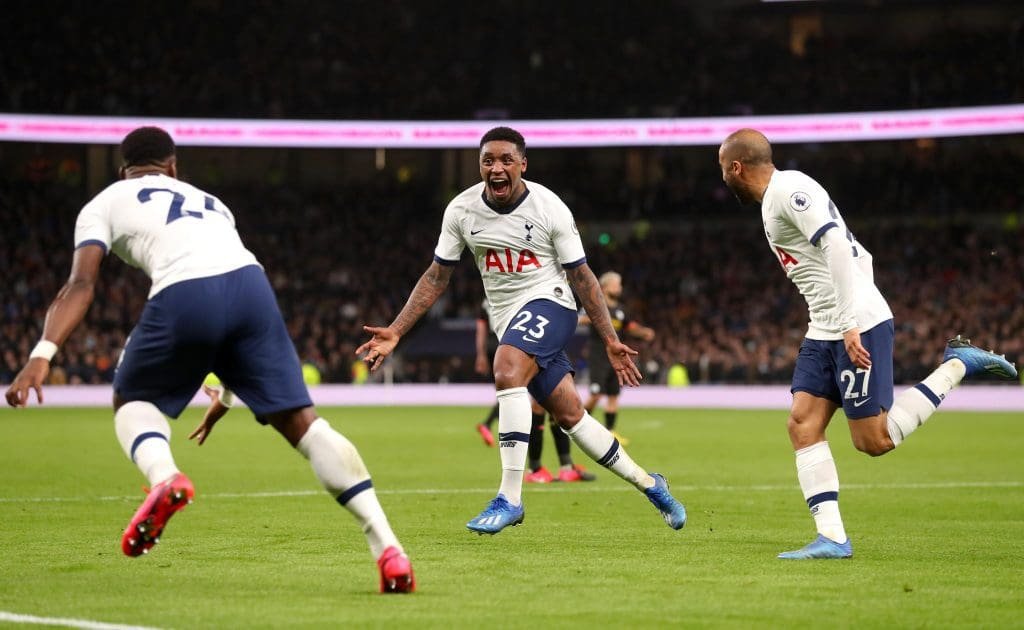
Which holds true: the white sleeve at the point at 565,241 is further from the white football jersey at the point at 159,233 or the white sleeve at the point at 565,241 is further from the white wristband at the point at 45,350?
the white wristband at the point at 45,350

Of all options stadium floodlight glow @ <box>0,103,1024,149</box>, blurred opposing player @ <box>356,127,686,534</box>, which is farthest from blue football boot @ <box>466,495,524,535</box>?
stadium floodlight glow @ <box>0,103,1024,149</box>

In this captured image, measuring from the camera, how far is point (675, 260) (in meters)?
42.0

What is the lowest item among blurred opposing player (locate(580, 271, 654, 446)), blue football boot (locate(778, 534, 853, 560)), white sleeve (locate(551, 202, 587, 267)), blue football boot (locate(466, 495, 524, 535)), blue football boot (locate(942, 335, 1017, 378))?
blurred opposing player (locate(580, 271, 654, 446))

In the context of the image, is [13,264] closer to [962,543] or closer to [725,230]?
[725,230]

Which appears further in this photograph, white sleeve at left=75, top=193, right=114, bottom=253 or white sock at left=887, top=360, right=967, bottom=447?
white sock at left=887, top=360, right=967, bottom=447

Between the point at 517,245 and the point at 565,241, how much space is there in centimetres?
31

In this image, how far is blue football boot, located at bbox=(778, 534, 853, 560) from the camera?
752cm

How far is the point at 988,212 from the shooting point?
135 feet

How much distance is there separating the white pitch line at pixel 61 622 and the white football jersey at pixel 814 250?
397cm

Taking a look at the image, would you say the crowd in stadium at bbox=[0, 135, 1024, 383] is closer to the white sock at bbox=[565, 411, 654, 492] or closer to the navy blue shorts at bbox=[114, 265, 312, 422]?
the white sock at bbox=[565, 411, 654, 492]

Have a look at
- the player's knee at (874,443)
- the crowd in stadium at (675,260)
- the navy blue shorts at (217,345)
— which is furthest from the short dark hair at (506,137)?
the crowd in stadium at (675,260)

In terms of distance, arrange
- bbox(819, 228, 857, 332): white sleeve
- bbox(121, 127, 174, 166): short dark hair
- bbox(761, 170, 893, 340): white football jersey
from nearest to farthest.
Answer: bbox(121, 127, 174, 166): short dark hair < bbox(819, 228, 857, 332): white sleeve < bbox(761, 170, 893, 340): white football jersey

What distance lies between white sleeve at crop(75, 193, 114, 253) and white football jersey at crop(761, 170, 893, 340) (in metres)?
3.39

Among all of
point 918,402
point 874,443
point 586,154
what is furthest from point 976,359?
point 586,154
